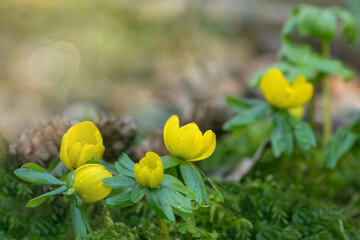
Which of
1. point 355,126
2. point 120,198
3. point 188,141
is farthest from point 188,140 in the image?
point 355,126

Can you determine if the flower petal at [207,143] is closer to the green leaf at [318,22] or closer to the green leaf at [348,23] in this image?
the green leaf at [318,22]

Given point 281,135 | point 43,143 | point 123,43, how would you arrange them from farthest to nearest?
1. point 123,43
2. point 281,135
3. point 43,143

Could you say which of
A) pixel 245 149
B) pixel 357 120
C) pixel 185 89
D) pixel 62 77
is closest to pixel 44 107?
pixel 62 77

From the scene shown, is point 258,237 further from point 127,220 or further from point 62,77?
point 62,77

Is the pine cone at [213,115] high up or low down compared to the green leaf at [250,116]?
down

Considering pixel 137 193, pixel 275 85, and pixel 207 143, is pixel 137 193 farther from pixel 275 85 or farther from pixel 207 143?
pixel 275 85

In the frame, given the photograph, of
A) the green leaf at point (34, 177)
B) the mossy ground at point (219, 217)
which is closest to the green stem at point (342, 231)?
the mossy ground at point (219, 217)
